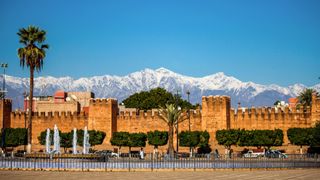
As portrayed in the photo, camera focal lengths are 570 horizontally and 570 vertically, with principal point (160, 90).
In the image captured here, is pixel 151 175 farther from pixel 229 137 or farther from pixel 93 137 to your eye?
pixel 93 137

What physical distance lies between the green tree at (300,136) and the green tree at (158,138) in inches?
464

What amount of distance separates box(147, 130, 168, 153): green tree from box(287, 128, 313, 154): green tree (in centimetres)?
1179

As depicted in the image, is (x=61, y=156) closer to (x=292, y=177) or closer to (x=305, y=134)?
(x=292, y=177)

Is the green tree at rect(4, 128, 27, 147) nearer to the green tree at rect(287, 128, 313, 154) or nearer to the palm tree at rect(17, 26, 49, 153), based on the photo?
the palm tree at rect(17, 26, 49, 153)

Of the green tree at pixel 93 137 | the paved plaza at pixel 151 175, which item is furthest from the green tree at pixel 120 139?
the paved plaza at pixel 151 175

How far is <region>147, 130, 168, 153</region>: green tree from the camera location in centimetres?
5500

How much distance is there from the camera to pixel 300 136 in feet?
164

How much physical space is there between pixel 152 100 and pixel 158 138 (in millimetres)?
33903

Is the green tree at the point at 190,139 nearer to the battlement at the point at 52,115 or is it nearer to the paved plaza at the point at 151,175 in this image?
the battlement at the point at 52,115

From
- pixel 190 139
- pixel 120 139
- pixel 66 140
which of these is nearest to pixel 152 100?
pixel 66 140

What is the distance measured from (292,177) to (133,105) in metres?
68.3

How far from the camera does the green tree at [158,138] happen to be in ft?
180

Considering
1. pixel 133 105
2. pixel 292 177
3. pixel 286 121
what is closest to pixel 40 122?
pixel 286 121

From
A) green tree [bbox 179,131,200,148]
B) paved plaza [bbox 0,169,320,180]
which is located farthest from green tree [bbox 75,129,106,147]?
paved plaza [bbox 0,169,320,180]
